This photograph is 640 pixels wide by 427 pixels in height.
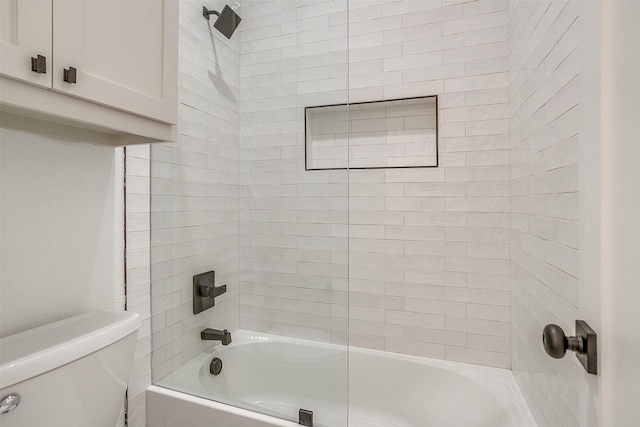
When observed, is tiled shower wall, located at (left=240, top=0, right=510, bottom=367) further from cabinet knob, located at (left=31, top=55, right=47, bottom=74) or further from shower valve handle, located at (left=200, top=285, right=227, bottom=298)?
cabinet knob, located at (left=31, top=55, right=47, bottom=74)

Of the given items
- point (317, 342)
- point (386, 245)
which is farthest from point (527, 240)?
point (317, 342)

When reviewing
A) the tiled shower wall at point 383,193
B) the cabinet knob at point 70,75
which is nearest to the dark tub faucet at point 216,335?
the tiled shower wall at point 383,193

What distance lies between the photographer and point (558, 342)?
0.61m

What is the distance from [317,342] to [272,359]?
23cm

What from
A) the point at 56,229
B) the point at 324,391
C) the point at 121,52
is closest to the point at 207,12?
the point at 121,52

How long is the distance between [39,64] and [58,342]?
0.68m

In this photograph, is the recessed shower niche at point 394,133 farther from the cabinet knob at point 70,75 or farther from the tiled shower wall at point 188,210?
the cabinet knob at point 70,75

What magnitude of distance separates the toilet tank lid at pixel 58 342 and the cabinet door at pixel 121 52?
2.06ft

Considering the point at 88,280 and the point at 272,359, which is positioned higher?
the point at 88,280

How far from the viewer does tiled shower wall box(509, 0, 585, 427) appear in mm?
845

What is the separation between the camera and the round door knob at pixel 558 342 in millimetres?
607

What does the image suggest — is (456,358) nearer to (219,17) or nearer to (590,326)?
(590,326)

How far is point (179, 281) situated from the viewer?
152 cm

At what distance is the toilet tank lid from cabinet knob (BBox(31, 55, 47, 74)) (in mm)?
647
